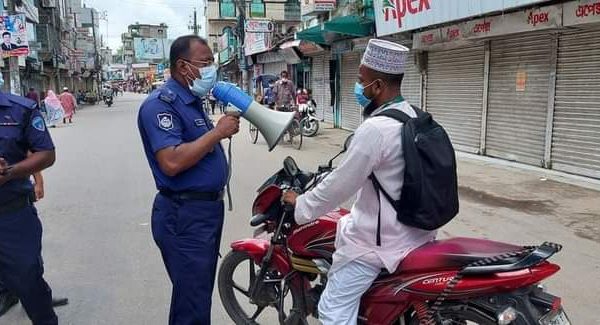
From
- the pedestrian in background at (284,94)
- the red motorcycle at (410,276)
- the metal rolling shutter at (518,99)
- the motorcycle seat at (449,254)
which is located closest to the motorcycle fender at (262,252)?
the red motorcycle at (410,276)

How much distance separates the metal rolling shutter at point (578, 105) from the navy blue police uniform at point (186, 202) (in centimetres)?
731

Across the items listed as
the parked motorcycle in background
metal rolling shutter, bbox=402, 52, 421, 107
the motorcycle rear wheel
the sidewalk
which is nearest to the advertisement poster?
the parked motorcycle in background

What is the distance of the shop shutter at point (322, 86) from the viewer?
66.2 ft

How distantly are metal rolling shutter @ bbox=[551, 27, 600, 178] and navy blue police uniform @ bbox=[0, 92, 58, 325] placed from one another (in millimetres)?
7707

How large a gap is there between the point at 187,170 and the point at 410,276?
3.74ft

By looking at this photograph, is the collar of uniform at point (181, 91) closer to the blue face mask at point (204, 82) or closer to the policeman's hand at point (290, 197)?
the blue face mask at point (204, 82)

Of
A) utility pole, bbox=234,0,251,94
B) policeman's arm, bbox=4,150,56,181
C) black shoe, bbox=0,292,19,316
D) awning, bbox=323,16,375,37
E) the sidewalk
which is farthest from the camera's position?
utility pole, bbox=234,0,251,94

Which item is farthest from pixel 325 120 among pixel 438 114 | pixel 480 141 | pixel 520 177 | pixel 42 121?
pixel 42 121

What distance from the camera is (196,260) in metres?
2.78

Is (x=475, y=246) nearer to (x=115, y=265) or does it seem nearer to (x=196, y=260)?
(x=196, y=260)

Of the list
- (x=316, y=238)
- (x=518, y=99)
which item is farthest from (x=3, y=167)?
(x=518, y=99)

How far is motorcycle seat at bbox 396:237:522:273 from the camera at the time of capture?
94.7 inches

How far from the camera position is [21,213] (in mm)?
3344

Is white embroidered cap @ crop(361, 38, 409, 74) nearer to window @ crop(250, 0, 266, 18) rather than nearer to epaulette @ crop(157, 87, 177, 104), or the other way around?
epaulette @ crop(157, 87, 177, 104)
